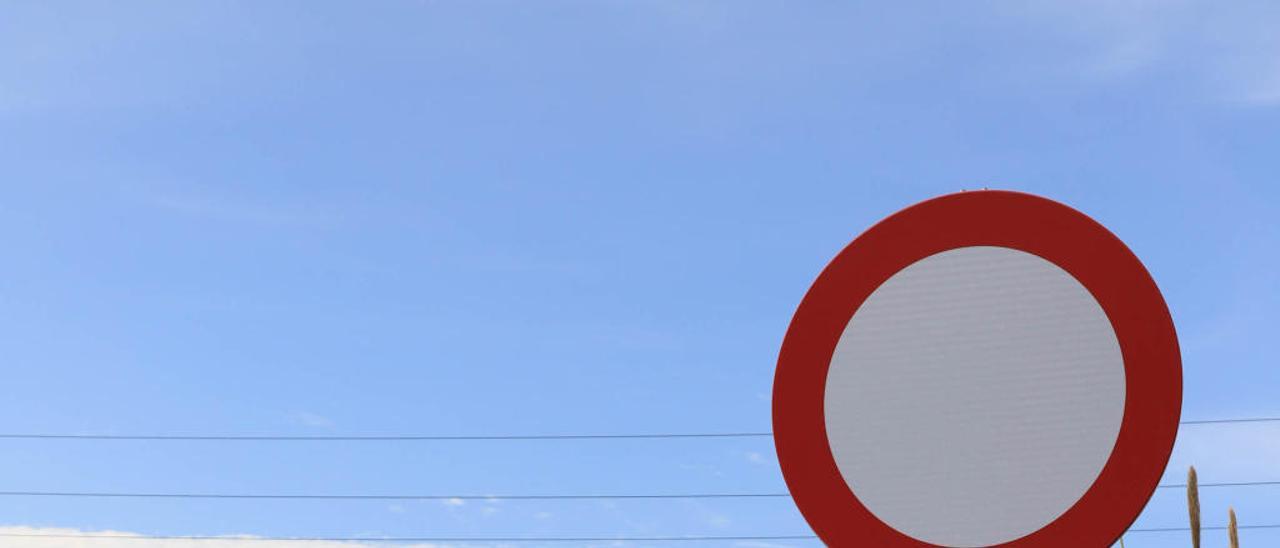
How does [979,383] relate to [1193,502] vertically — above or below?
below

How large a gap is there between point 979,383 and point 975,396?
0.02 m

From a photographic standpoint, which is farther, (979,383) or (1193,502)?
(1193,502)

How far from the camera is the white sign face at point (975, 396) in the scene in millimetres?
2256

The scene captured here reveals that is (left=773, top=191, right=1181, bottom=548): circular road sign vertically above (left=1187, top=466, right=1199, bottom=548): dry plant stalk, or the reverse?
(left=1187, top=466, right=1199, bottom=548): dry plant stalk

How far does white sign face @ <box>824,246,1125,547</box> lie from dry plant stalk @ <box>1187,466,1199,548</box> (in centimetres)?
327

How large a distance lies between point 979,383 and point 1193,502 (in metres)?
3.62

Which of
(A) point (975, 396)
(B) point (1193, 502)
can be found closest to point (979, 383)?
(A) point (975, 396)

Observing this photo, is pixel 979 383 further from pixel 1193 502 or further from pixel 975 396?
pixel 1193 502

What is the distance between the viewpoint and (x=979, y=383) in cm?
230

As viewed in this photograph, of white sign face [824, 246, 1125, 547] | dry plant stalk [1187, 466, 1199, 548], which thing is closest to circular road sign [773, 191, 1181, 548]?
white sign face [824, 246, 1125, 547]

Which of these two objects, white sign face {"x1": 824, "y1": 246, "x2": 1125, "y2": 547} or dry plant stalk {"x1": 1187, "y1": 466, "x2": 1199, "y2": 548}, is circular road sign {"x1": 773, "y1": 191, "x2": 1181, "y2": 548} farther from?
dry plant stalk {"x1": 1187, "y1": 466, "x2": 1199, "y2": 548}

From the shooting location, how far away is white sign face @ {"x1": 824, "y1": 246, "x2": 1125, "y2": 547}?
7.40ft

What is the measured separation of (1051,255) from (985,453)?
0.39 m

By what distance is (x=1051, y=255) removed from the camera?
2344 mm
